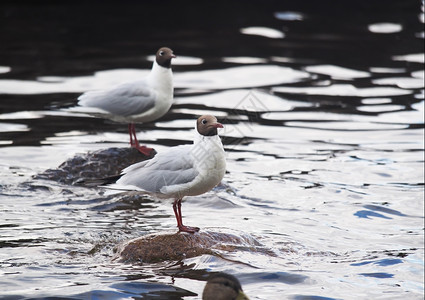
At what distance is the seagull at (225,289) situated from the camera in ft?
17.9

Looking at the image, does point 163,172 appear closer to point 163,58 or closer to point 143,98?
point 143,98

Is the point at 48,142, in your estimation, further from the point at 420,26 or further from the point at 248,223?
the point at 420,26

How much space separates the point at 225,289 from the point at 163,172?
227cm

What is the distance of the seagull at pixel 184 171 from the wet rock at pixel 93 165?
1877 mm

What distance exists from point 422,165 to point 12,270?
6790 millimetres

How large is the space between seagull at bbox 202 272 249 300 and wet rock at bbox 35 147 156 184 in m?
4.43

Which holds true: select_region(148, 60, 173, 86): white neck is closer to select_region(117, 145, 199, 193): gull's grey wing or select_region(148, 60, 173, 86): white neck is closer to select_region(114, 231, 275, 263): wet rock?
select_region(117, 145, 199, 193): gull's grey wing

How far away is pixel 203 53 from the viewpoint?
17797mm

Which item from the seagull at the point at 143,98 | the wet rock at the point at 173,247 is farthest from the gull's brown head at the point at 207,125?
the seagull at the point at 143,98

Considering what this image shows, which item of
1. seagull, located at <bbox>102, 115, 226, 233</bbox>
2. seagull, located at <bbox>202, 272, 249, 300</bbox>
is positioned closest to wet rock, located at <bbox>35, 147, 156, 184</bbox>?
seagull, located at <bbox>102, 115, 226, 233</bbox>

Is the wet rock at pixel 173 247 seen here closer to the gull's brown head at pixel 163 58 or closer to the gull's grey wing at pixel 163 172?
the gull's grey wing at pixel 163 172

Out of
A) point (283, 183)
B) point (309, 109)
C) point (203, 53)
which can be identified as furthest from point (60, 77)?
point (283, 183)

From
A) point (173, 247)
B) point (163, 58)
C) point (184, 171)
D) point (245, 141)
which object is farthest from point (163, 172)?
point (245, 141)

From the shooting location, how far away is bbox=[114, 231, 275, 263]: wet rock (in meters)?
7.11
